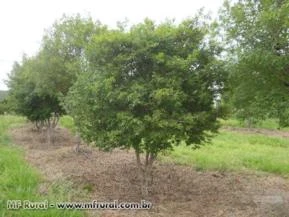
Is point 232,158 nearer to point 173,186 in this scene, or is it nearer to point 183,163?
point 183,163

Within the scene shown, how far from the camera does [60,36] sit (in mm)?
12922

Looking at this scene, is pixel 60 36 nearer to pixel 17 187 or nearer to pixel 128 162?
pixel 128 162

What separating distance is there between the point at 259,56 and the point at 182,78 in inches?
60.2

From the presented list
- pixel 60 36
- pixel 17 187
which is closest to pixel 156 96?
pixel 17 187

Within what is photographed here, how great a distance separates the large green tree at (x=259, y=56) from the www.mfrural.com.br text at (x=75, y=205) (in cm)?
263

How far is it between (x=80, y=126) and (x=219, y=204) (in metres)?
3.38

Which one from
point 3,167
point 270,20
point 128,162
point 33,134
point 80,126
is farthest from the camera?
point 33,134

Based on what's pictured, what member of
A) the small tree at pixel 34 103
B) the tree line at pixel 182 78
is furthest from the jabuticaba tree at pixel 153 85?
the small tree at pixel 34 103

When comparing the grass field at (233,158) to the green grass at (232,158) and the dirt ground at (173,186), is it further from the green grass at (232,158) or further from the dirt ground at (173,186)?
the dirt ground at (173,186)

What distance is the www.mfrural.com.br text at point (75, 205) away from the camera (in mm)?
6629

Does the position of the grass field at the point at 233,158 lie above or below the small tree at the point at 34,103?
→ below

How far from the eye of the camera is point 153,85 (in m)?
7.21

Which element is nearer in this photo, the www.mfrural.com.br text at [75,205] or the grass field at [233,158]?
the www.mfrural.com.br text at [75,205]

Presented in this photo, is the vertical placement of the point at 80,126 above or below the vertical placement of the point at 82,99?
below
